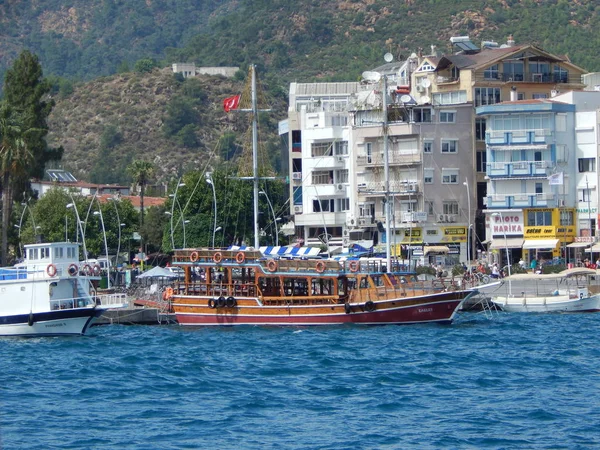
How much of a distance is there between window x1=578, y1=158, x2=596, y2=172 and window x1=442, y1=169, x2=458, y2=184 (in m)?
9.45

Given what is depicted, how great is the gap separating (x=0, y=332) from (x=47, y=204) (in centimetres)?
4956

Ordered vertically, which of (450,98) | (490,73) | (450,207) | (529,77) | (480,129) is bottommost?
(450,207)

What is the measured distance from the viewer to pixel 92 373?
53.3m

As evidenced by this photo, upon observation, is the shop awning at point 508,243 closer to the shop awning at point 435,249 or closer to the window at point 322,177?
the shop awning at point 435,249

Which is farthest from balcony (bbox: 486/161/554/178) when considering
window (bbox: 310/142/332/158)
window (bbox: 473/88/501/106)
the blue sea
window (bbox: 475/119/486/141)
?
the blue sea

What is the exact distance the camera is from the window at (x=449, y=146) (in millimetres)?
104806

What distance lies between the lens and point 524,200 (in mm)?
98938

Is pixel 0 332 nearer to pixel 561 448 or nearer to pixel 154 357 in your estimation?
pixel 154 357

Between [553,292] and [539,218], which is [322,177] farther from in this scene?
[553,292]

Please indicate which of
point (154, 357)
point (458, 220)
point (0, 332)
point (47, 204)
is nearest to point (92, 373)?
point (154, 357)

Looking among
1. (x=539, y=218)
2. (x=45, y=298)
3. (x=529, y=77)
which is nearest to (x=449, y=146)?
(x=539, y=218)

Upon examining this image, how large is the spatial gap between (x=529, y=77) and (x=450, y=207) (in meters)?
14.3

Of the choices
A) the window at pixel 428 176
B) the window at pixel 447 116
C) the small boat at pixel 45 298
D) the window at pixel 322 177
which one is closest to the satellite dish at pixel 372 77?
the window at pixel 322 177

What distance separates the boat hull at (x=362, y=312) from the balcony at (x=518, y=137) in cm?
3158
